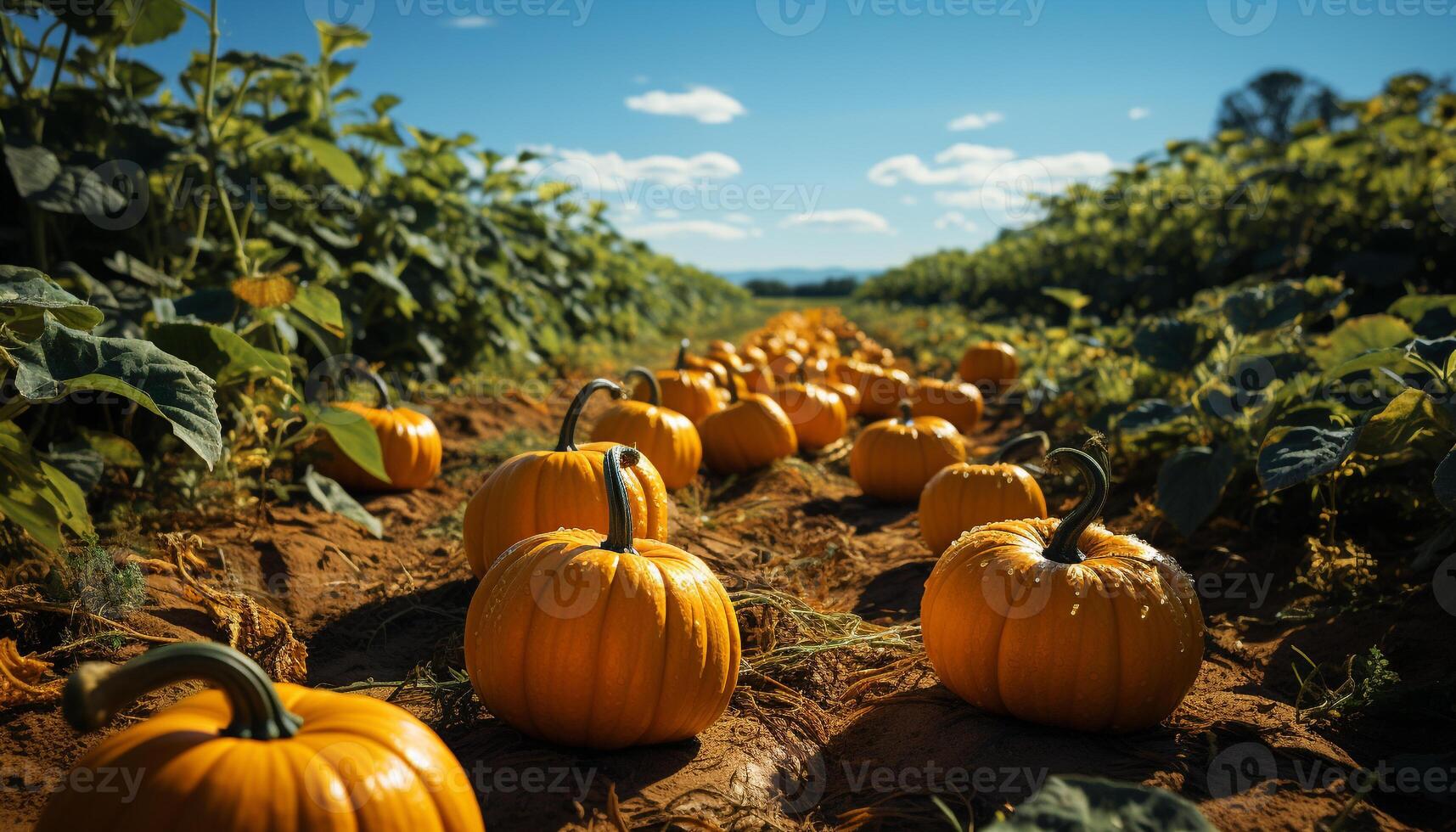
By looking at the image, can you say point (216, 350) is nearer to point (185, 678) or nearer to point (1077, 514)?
point (185, 678)

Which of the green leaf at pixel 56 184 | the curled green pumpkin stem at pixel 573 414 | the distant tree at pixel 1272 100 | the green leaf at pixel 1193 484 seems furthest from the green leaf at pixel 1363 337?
the distant tree at pixel 1272 100

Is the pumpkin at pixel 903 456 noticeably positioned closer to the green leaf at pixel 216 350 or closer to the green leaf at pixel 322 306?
the green leaf at pixel 322 306

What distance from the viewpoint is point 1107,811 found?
52.9 inches

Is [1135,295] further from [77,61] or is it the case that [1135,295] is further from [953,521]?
[77,61]

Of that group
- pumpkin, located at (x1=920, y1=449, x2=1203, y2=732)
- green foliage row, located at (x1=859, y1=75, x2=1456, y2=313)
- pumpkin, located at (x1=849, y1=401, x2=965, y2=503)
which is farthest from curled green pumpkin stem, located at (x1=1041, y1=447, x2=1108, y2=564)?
green foliage row, located at (x1=859, y1=75, x2=1456, y2=313)

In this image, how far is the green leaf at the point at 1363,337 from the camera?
3.77m

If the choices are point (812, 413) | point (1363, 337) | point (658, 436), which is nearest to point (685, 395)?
point (812, 413)

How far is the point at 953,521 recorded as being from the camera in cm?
396

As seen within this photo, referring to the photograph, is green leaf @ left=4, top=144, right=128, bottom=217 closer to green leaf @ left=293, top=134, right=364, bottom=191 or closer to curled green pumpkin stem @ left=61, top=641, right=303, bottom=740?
green leaf @ left=293, top=134, right=364, bottom=191

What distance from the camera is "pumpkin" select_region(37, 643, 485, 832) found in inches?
52.7

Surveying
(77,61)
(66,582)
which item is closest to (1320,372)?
(66,582)

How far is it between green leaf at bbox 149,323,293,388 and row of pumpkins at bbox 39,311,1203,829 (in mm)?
852

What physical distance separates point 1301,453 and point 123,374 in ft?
10.8

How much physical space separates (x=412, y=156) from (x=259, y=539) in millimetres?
4606
